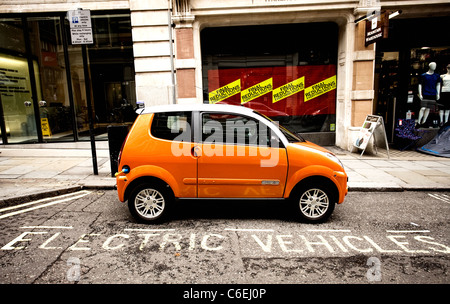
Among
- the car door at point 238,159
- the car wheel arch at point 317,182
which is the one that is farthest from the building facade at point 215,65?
the car wheel arch at point 317,182

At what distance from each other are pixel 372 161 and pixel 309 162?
5136mm

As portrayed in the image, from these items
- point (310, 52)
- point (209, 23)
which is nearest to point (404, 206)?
point (310, 52)

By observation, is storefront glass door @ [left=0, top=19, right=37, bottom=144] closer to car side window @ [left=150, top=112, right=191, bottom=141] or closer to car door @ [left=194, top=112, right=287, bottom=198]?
car side window @ [left=150, top=112, right=191, bottom=141]

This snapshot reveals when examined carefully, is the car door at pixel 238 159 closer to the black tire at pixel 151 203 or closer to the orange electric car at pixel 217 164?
the orange electric car at pixel 217 164


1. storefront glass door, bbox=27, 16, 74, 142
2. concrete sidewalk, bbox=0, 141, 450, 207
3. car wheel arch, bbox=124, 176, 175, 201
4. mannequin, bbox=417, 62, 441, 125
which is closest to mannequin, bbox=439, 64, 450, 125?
mannequin, bbox=417, 62, 441, 125

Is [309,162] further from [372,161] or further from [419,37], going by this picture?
[419,37]

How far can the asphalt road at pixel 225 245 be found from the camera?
3057 millimetres

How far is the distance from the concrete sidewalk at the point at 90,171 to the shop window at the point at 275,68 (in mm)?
2260

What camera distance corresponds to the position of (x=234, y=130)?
14.4 ft

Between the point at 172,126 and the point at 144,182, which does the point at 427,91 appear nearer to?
the point at 172,126

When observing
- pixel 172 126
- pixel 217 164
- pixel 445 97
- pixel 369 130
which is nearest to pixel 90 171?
pixel 172 126

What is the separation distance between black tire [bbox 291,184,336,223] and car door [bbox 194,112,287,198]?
29cm

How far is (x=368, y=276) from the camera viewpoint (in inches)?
120
